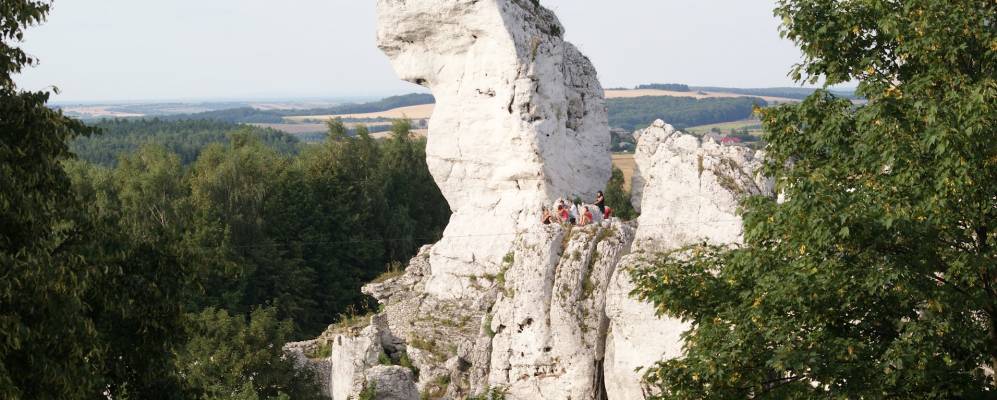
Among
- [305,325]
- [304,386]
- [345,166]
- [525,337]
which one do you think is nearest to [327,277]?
[305,325]

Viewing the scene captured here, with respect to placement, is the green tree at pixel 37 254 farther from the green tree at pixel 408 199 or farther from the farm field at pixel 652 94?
the farm field at pixel 652 94

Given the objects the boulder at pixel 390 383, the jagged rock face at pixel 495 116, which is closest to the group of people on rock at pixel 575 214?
the jagged rock face at pixel 495 116

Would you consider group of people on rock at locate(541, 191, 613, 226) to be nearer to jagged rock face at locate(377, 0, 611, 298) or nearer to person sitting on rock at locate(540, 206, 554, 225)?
person sitting on rock at locate(540, 206, 554, 225)

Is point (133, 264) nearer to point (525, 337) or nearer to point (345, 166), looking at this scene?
point (525, 337)

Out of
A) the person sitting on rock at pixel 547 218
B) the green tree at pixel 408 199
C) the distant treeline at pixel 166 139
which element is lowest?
the distant treeline at pixel 166 139

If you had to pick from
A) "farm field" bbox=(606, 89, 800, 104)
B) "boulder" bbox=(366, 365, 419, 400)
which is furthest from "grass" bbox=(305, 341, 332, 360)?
"farm field" bbox=(606, 89, 800, 104)

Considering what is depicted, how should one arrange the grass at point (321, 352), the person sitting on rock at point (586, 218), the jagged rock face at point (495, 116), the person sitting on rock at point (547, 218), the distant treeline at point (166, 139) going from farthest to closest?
the distant treeline at point (166, 139)
the grass at point (321, 352)
the jagged rock face at point (495, 116)
the person sitting on rock at point (547, 218)
the person sitting on rock at point (586, 218)

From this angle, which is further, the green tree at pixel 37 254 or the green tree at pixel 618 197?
the green tree at pixel 618 197

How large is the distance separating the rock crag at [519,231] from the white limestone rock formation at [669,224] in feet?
0.09

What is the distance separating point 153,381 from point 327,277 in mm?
34679

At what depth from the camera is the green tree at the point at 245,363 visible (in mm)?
26422

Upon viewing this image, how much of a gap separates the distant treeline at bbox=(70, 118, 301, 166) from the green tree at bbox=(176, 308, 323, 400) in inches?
2287

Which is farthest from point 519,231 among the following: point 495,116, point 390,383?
point 390,383

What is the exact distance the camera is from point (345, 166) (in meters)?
54.7
